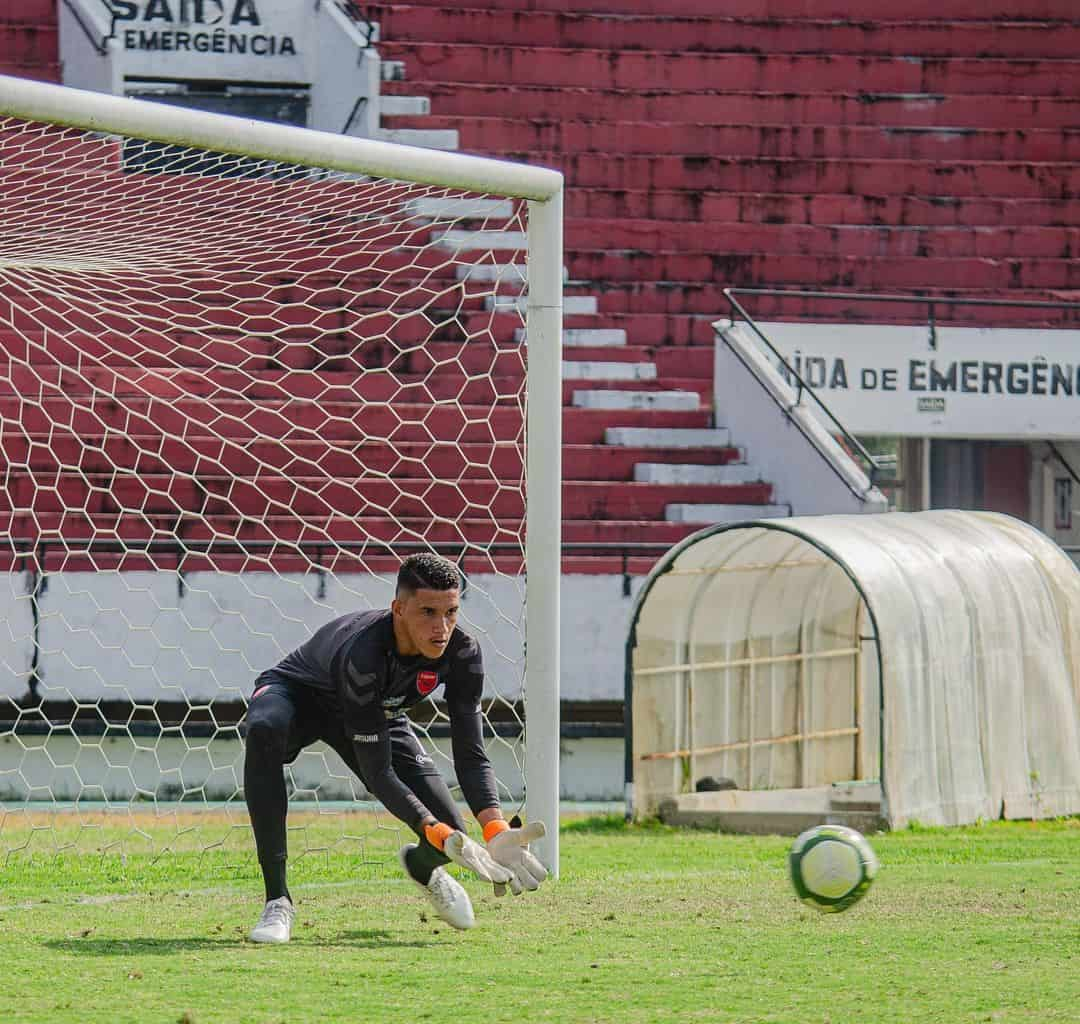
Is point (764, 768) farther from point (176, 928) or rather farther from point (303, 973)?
point (303, 973)

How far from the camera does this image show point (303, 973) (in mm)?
4996

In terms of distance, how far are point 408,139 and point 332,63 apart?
152 centimetres

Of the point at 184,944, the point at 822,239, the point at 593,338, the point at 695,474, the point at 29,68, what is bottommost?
the point at 184,944

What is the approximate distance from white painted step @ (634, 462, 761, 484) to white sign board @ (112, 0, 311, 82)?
6.61 metres

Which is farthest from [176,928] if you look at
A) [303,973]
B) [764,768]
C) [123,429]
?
[123,429]

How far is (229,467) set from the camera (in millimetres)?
13484

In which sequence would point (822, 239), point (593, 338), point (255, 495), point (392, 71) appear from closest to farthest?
point (255, 495) → point (593, 338) → point (822, 239) → point (392, 71)

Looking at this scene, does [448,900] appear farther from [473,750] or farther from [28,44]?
[28,44]

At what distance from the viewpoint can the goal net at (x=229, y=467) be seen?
779cm

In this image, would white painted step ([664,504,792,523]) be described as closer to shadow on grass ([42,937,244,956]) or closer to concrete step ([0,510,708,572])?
concrete step ([0,510,708,572])

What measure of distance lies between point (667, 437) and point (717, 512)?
3.02 feet

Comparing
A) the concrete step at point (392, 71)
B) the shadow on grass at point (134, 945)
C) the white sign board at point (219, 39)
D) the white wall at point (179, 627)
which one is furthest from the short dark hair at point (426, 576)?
the white sign board at point (219, 39)

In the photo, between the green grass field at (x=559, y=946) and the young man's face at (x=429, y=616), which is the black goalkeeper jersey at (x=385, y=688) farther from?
the green grass field at (x=559, y=946)

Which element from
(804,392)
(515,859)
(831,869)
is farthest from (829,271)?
(515,859)
